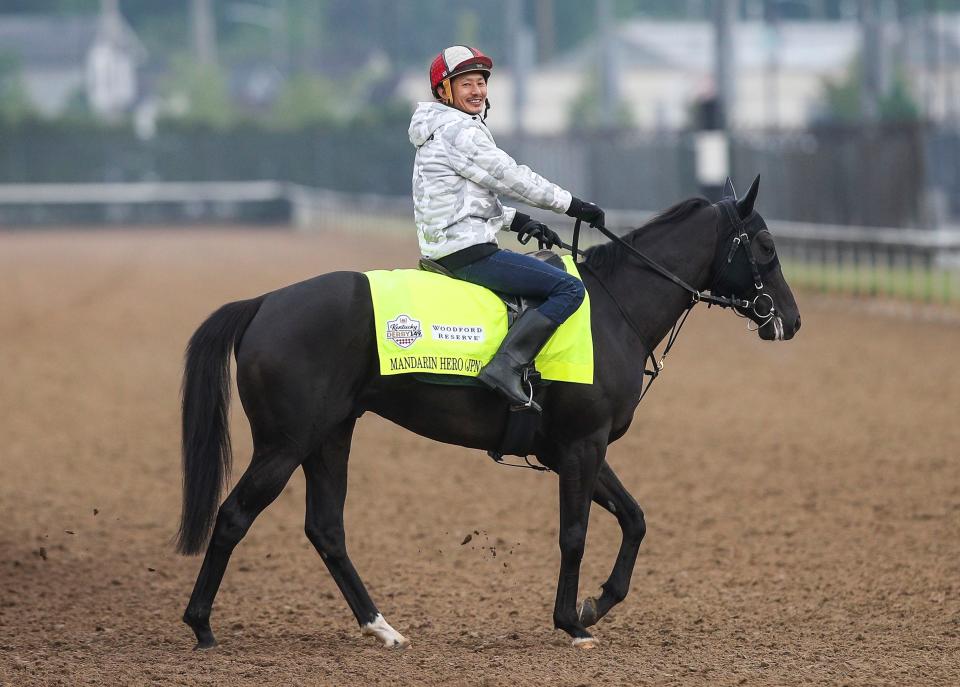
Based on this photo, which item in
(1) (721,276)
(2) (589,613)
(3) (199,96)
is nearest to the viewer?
(2) (589,613)

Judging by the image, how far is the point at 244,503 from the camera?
621 centimetres

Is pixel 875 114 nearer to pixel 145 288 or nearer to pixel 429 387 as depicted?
pixel 145 288

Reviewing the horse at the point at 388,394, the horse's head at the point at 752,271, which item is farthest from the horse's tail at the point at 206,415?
the horse's head at the point at 752,271

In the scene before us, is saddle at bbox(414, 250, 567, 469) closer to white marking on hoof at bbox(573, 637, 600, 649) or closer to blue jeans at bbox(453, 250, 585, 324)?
blue jeans at bbox(453, 250, 585, 324)

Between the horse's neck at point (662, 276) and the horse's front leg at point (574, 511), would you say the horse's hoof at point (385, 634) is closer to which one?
the horse's front leg at point (574, 511)

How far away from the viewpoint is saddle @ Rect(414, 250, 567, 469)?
251 inches

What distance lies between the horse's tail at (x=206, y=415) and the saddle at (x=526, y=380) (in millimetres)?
765

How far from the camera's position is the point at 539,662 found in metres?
5.96

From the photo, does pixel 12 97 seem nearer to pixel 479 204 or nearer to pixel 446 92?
pixel 446 92

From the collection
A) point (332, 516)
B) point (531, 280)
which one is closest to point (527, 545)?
point (332, 516)

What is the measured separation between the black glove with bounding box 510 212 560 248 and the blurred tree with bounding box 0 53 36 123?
4575 centimetres

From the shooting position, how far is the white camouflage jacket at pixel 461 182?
20.5 ft

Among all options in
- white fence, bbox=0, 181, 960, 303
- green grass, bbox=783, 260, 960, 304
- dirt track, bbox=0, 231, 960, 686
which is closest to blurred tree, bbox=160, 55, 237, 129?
white fence, bbox=0, 181, 960, 303

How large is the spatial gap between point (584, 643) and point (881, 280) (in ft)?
49.4
